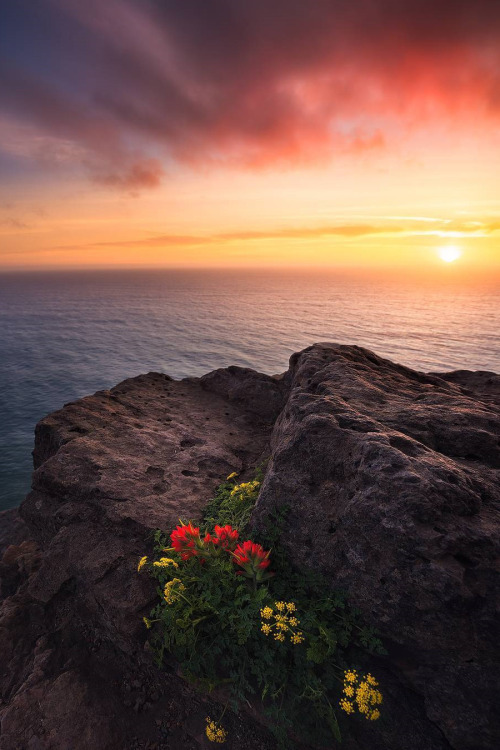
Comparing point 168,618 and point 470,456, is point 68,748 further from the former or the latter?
point 470,456

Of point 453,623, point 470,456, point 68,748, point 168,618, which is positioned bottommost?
point 68,748

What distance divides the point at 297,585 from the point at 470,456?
11.3 ft

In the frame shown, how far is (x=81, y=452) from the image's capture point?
861 cm

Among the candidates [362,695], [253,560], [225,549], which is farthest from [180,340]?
[362,695]

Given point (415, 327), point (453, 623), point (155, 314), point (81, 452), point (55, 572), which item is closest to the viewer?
point (453, 623)

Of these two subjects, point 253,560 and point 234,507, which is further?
point 234,507

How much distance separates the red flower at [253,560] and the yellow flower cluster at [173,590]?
0.98 m

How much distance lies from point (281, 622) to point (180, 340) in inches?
2538

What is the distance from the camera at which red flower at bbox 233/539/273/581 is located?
16.4 ft

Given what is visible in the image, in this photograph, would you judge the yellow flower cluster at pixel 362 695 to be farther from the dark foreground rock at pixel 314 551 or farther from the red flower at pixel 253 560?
the red flower at pixel 253 560

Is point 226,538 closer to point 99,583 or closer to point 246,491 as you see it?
point 246,491

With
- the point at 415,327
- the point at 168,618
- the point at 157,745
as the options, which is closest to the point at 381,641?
the point at 168,618

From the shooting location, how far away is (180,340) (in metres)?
66.8

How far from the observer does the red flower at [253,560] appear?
500cm
